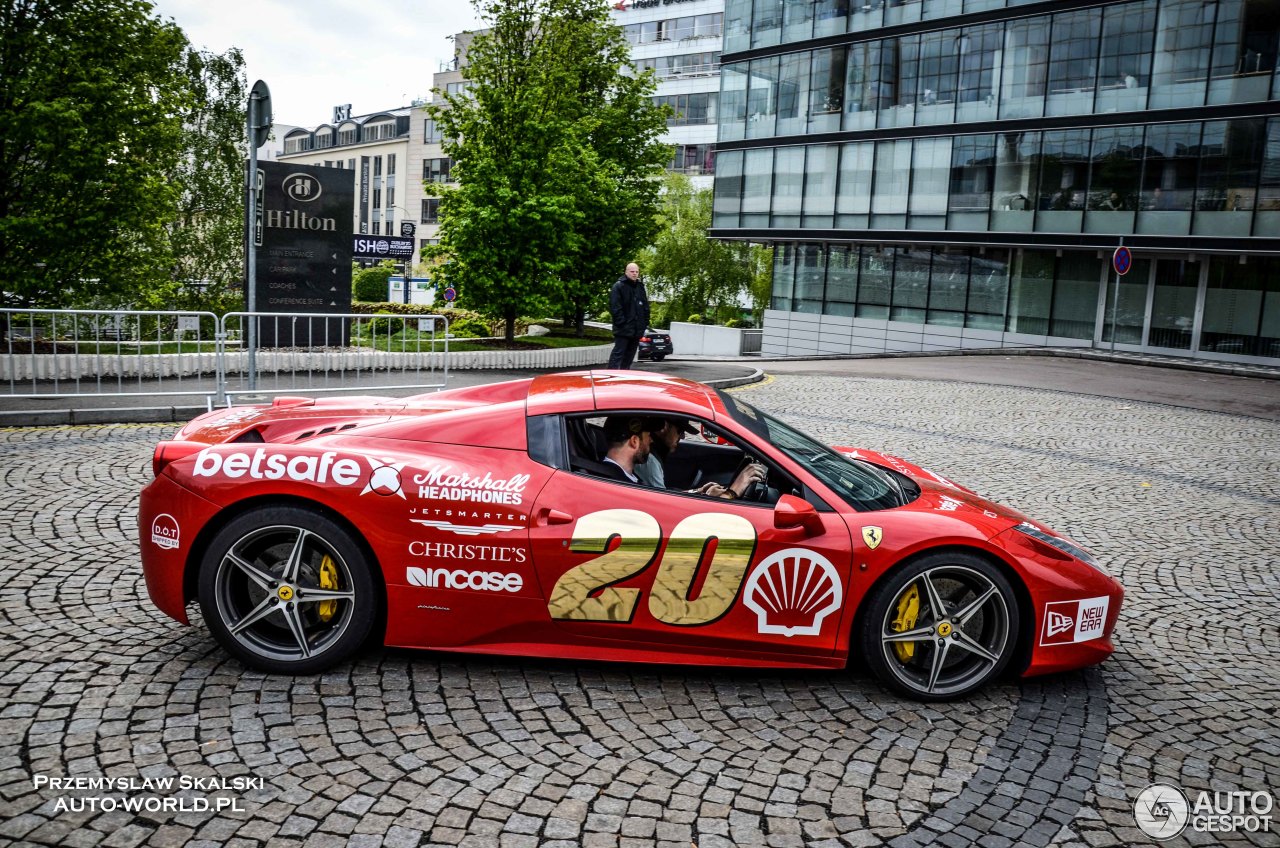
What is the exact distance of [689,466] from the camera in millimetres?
5285

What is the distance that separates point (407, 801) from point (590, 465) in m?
1.72

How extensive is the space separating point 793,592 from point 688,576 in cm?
50

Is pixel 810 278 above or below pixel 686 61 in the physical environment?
below

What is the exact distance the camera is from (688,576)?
4344mm

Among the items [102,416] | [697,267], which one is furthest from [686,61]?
[102,416]

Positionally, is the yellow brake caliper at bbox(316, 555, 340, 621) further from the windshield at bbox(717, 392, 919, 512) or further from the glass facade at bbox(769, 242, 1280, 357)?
the glass facade at bbox(769, 242, 1280, 357)

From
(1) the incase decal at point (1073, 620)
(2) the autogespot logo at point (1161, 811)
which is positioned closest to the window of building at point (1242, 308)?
(1) the incase decal at point (1073, 620)

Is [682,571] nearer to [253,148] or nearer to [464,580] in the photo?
[464,580]

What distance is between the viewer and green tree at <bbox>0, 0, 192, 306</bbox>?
14430 mm

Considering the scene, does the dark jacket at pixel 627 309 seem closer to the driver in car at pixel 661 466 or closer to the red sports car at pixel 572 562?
the driver in car at pixel 661 466

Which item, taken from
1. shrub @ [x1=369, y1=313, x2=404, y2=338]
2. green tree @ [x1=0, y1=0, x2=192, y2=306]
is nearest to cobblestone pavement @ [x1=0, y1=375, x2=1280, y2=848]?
shrub @ [x1=369, y1=313, x2=404, y2=338]

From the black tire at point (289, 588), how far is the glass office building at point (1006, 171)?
93.8ft

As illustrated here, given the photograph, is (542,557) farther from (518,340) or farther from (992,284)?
(992,284)

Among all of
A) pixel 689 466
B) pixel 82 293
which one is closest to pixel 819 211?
pixel 82 293
